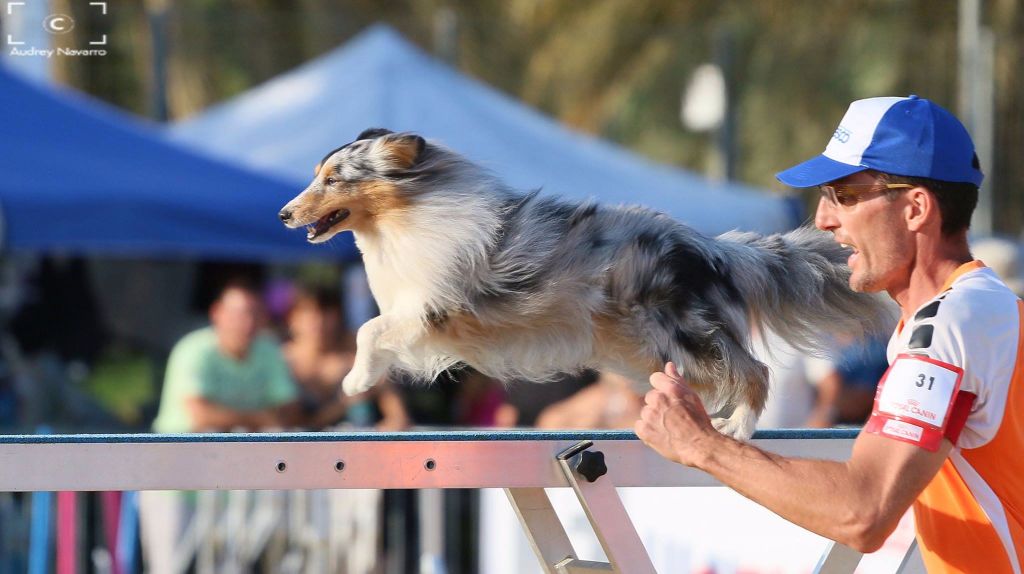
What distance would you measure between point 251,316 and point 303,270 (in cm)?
678

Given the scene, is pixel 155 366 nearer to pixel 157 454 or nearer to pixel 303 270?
pixel 303 270

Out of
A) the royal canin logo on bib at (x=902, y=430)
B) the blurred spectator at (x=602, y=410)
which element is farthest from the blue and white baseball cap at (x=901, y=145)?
the blurred spectator at (x=602, y=410)

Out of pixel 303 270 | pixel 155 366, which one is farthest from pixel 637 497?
pixel 303 270

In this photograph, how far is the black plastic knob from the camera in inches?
105

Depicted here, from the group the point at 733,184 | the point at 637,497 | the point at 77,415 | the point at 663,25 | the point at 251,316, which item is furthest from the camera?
the point at 663,25

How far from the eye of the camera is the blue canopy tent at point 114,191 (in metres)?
7.68

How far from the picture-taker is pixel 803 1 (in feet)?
65.6

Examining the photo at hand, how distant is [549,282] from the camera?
9.70 ft

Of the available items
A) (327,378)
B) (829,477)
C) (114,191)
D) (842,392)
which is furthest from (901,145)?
(114,191)

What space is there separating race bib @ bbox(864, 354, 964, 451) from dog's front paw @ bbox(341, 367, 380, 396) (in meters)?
1.26

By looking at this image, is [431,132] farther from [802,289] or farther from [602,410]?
[802,289]

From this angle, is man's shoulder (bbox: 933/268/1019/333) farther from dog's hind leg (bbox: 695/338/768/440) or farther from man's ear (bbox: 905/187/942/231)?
dog's hind leg (bbox: 695/338/768/440)

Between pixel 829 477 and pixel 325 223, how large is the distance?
1.46m

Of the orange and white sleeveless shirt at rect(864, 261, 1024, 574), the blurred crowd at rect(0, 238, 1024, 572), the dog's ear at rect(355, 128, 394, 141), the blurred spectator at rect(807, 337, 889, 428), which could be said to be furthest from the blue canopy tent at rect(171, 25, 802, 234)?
the orange and white sleeveless shirt at rect(864, 261, 1024, 574)
